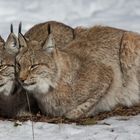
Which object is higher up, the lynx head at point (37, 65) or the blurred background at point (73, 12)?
the blurred background at point (73, 12)

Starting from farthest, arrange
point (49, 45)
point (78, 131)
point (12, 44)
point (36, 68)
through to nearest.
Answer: point (12, 44)
point (49, 45)
point (36, 68)
point (78, 131)

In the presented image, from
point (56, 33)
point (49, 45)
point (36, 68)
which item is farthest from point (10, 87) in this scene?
point (56, 33)

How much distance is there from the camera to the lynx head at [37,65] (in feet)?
26.5

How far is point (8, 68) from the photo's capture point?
843cm

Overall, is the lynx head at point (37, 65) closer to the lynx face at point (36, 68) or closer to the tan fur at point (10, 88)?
the lynx face at point (36, 68)

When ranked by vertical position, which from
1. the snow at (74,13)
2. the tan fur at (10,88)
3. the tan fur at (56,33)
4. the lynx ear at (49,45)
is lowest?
the tan fur at (10,88)

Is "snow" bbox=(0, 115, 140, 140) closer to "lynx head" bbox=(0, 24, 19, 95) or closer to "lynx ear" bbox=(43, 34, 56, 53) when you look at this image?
"lynx head" bbox=(0, 24, 19, 95)

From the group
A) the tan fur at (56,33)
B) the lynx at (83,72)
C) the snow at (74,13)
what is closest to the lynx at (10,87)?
the lynx at (83,72)

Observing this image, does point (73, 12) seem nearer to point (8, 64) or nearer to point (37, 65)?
point (8, 64)

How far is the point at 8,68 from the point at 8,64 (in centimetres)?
7

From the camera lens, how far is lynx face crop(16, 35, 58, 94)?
806 cm

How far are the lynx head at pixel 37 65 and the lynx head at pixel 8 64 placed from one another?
0.22 m

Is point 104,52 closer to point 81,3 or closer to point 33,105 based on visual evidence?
point 33,105

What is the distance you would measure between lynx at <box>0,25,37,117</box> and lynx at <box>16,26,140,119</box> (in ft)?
0.76
